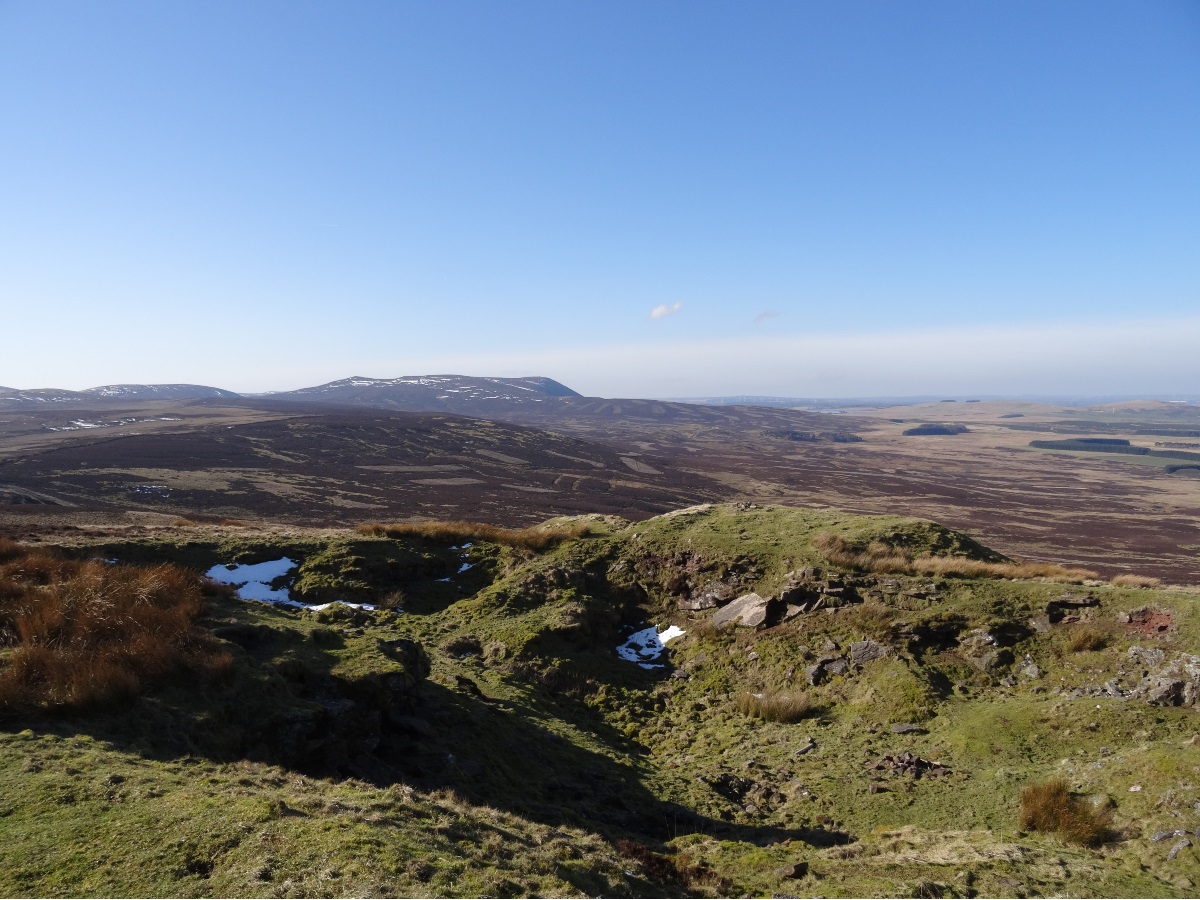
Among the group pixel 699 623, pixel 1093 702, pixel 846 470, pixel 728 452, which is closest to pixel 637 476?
pixel 846 470

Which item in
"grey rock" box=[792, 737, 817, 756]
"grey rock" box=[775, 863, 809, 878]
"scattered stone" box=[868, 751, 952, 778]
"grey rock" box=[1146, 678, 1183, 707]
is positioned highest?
"grey rock" box=[1146, 678, 1183, 707]

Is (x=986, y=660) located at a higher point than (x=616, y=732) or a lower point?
higher

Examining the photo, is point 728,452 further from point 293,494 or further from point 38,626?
point 38,626

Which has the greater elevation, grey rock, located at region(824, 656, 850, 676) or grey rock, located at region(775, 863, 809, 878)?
grey rock, located at region(775, 863, 809, 878)

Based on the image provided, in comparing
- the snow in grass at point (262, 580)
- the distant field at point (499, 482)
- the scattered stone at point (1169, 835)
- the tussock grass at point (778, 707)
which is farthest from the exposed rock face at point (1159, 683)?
the distant field at point (499, 482)

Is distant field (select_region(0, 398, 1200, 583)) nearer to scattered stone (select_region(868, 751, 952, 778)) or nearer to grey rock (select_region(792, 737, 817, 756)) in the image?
→ grey rock (select_region(792, 737, 817, 756))

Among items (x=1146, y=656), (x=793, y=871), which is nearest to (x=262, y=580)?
(x=793, y=871)

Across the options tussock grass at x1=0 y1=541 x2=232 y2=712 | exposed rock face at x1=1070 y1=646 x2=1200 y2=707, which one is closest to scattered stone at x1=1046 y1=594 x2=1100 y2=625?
exposed rock face at x1=1070 y1=646 x2=1200 y2=707

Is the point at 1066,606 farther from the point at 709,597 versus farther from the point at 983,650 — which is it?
the point at 709,597
